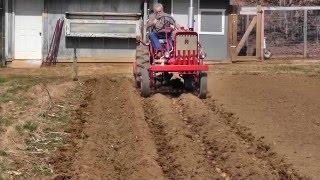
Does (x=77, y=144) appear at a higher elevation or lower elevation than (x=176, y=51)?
lower

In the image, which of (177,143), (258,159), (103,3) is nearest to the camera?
(258,159)

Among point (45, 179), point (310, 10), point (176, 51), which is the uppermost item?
point (310, 10)

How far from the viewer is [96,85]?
17.2 m

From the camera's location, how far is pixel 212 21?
25.0m

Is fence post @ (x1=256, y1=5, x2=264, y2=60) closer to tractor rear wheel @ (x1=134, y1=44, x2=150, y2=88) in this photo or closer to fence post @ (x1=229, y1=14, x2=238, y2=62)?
fence post @ (x1=229, y1=14, x2=238, y2=62)

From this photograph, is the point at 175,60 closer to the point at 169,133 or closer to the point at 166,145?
the point at 169,133

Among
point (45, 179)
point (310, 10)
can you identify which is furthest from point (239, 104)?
point (310, 10)

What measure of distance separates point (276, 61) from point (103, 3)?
6.56 m

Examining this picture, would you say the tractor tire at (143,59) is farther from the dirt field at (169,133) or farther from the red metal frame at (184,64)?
the dirt field at (169,133)

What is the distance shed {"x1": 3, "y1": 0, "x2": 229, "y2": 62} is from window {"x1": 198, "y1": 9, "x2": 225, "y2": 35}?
1984 mm

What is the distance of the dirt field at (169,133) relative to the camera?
27.5ft

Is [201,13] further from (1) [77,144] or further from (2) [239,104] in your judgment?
(1) [77,144]

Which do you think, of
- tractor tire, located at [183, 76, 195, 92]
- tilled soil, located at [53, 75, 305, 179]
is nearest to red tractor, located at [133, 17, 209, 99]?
tractor tire, located at [183, 76, 195, 92]

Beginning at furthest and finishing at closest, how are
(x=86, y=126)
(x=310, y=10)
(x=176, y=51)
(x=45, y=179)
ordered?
(x=310, y=10)
(x=176, y=51)
(x=86, y=126)
(x=45, y=179)
